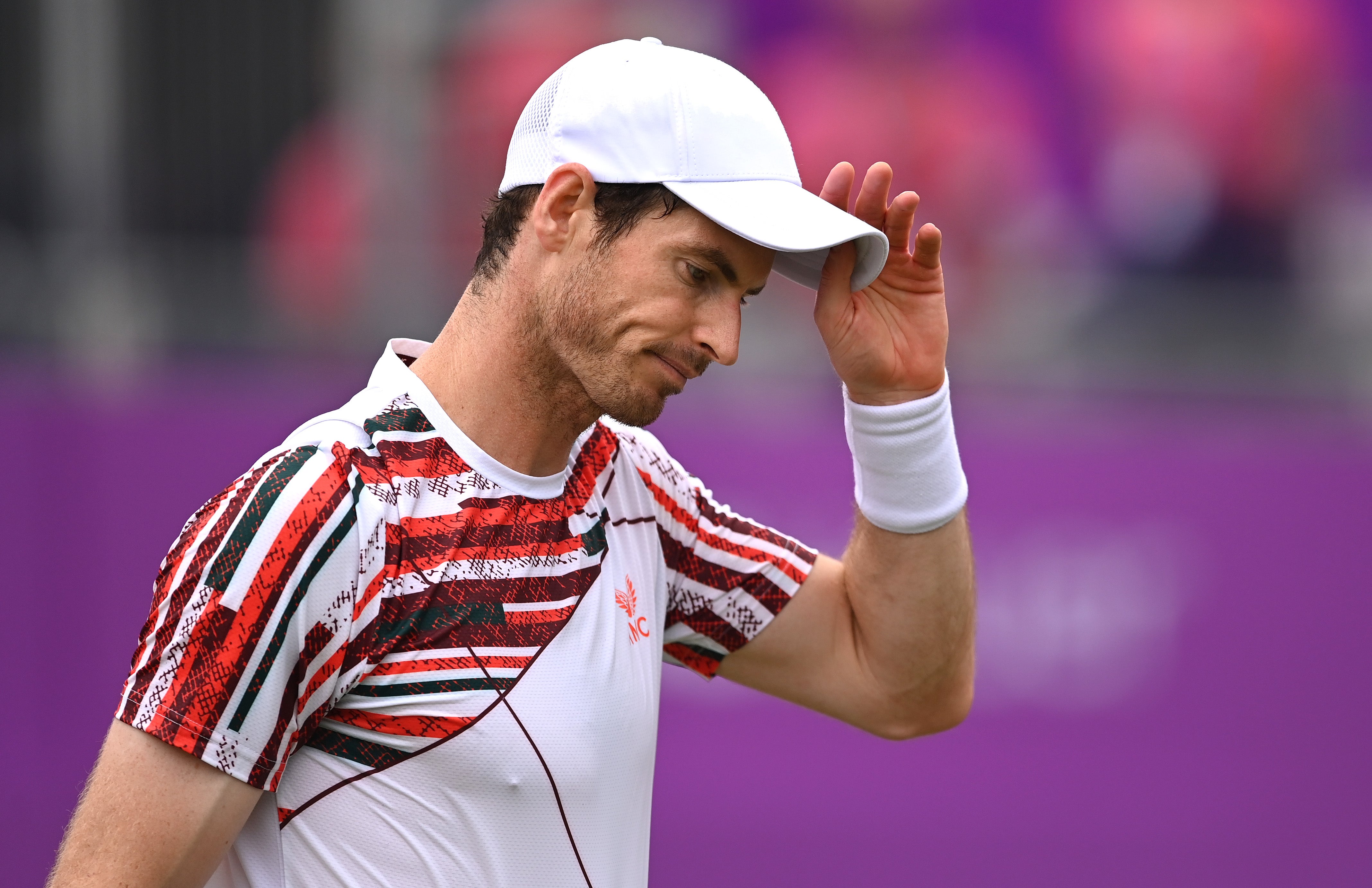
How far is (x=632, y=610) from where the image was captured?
2.13 meters

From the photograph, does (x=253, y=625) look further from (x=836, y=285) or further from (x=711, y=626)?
(x=836, y=285)

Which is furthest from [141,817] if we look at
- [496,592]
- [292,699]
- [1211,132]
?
[1211,132]

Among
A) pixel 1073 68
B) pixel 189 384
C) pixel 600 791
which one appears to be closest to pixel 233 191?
pixel 189 384

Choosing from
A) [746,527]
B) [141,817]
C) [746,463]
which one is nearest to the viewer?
[141,817]

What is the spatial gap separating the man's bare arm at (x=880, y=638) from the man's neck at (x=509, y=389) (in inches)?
21.4

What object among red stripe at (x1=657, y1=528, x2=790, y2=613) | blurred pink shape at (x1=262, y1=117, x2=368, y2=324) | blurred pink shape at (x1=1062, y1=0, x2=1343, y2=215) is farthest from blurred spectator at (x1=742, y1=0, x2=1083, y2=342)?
red stripe at (x1=657, y1=528, x2=790, y2=613)

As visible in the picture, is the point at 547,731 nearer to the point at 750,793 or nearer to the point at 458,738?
the point at 458,738

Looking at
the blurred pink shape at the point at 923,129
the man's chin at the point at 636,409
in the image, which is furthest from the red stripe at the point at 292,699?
the blurred pink shape at the point at 923,129

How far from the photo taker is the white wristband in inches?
91.7

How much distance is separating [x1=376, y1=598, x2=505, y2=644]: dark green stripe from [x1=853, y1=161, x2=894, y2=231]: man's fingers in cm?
72

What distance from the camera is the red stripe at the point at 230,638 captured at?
5.67 feet

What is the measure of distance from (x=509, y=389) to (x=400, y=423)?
15 centimetres

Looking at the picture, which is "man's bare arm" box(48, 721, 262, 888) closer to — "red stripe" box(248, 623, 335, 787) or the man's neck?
"red stripe" box(248, 623, 335, 787)

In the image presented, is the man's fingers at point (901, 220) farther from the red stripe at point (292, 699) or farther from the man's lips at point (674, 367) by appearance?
the red stripe at point (292, 699)
